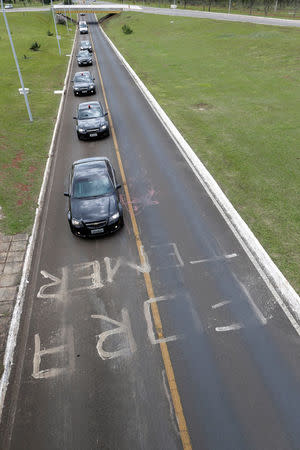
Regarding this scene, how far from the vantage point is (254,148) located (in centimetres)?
1700

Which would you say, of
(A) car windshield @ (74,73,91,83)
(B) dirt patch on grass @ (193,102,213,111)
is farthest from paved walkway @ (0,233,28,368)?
(A) car windshield @ (74,73,91,83)

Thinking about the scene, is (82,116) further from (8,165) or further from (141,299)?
(141,299)

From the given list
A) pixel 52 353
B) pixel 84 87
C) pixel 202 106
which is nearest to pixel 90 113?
pixel 202 106

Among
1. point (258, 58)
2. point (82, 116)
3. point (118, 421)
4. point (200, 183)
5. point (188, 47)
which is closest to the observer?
point (118, 421)

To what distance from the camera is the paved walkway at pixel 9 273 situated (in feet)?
27.5

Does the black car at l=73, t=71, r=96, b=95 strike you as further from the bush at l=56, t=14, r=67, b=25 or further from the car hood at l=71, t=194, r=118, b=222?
the bush at l=56, t=14, r=67, b=25

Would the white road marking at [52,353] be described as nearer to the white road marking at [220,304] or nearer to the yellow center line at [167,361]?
the yellow center line at [167,361]

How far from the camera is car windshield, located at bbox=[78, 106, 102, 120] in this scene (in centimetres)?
1978

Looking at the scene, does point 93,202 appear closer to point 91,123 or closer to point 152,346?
point 152,346

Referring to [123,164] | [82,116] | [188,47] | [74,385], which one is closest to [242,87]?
[82,116]

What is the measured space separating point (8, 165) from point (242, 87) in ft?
70.9

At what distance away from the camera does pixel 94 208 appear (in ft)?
36.3

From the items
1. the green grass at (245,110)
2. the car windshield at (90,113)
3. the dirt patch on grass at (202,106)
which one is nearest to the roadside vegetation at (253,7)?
the green grass at (245,110)

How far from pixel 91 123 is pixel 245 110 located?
11248 mm
